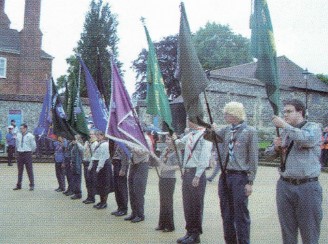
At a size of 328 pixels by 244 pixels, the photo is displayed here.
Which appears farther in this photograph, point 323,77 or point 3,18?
point 323,77

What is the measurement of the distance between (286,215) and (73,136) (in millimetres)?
6872

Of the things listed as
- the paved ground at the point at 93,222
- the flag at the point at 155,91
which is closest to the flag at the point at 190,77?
the flag at the point at 155,91

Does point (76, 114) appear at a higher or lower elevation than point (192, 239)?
higher

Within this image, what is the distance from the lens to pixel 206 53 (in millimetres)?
51938

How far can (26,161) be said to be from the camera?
41.9 ft

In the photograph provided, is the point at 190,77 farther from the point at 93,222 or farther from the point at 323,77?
the point at 323,77

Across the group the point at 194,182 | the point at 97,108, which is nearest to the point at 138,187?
the point at 97,108

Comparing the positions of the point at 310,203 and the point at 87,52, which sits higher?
the point at 87,52

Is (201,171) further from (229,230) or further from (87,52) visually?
(87,52)

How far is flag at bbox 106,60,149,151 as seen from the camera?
697 cm

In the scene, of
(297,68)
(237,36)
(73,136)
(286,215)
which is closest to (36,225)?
(73,136)

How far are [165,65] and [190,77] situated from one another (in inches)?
1763

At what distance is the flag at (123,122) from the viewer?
6.97 metres

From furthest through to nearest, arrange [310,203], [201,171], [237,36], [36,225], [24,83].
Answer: [237,36] → [24,83] → [36,225] → [201,171] → [310,203]
